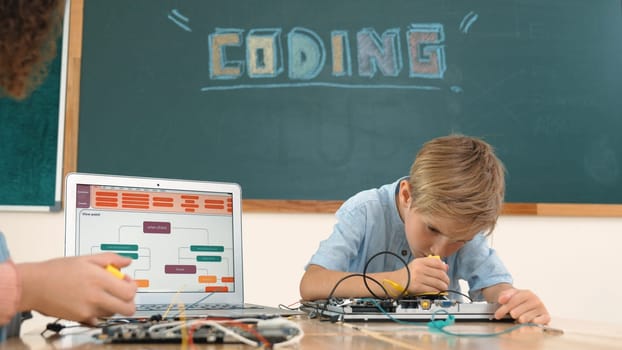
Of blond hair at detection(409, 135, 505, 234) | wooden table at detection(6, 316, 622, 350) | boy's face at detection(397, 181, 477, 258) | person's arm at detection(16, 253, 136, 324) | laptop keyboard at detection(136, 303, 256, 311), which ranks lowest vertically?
wooden table at detection(6, 316, 622, 350)

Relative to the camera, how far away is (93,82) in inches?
101

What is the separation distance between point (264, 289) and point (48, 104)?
108 centimetres

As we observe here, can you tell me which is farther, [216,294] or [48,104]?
[48,104]

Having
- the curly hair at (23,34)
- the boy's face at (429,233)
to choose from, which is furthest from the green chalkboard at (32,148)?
the curly hair at (23,34)

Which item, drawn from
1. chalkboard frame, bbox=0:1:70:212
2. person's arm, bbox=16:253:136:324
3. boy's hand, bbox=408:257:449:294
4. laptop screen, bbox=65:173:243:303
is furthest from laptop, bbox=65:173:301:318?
chalkboard frame, bbox=0:1:70:212

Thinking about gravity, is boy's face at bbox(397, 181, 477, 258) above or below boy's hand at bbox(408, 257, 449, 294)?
above

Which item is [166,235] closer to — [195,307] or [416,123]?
[195,307]

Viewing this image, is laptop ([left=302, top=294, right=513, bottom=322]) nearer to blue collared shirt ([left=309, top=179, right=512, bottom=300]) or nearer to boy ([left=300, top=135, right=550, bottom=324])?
boy ([left=300, top=135, right=550, bottom=324])

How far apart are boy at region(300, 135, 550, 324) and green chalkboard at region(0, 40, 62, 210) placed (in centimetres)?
128

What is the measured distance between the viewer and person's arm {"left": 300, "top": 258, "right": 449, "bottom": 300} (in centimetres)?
140

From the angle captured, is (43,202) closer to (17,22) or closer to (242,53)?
(242,53)

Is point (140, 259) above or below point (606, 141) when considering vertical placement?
below


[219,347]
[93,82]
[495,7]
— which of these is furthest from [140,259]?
[495,7]

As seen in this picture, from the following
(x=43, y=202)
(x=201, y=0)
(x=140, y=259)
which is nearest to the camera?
(x=140, y=259)
